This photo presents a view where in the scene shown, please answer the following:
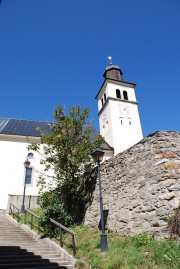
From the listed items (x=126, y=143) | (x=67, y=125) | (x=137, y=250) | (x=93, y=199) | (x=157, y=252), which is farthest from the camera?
(x=126, y=143)

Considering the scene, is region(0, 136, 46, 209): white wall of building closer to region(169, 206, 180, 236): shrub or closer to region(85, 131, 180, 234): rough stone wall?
region(85, 131, 180, 234): rough stone wall

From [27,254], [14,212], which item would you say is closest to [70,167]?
[27,254]

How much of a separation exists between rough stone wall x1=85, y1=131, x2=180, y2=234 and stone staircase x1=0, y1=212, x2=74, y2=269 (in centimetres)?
264

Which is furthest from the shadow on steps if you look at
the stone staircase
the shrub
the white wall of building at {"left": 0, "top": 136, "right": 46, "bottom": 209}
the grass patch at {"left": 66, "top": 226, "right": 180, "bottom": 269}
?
the white wall of building at {"left": 0, "top": 136, "right": 46, "bottom": 209}

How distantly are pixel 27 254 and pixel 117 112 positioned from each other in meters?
22.1

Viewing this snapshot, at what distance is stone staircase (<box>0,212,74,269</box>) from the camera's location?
6.98 meters

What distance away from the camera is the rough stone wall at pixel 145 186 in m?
7.26

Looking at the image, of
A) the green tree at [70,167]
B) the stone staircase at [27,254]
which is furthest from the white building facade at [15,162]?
the stone staircase at [27,254]

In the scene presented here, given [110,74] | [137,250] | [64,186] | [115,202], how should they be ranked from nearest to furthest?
1. [137,250]
2. [115,202]
3. [64,186]
4. [110,74]

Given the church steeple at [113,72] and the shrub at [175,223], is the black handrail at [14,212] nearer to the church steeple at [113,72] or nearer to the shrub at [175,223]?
the shrub at [175,223]

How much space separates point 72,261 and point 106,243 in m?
1.23

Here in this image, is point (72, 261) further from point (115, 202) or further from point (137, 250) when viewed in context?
point (115, 202)

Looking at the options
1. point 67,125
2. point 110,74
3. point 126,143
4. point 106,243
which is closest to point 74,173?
point 67,125

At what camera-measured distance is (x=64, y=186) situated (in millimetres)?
12156
